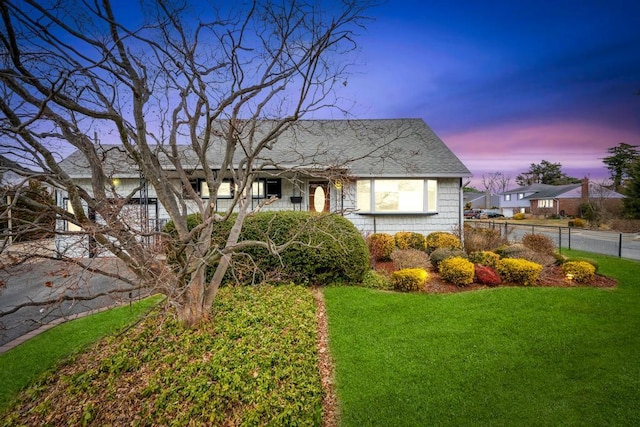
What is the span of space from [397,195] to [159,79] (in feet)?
30.9

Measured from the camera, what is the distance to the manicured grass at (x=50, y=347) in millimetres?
3553

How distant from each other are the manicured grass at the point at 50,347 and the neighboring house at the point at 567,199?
37811 mm

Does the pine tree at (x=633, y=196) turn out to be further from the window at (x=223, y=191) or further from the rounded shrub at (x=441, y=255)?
the window at (x=223, y=191)

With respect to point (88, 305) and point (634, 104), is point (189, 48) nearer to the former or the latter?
point (88, 305)

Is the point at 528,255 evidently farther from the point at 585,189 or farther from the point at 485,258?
the point at 585,189

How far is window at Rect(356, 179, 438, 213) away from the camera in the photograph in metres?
12.0

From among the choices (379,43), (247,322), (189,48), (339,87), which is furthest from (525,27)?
(247,322)

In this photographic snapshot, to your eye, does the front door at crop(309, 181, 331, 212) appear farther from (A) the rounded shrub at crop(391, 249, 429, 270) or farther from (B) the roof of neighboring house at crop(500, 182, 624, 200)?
(B) the roof of neighboring house at crop(500, 182, 624, 200)

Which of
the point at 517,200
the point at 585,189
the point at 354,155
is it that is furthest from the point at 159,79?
the point at 517,200

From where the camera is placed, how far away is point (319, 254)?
21.4 feet

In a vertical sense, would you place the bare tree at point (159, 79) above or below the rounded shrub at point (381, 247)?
above

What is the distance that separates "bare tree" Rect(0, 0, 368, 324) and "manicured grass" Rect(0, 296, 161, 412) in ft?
4.62

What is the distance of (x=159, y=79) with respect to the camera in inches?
199

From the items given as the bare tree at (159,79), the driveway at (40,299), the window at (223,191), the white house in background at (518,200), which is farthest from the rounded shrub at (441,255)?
the white house in background at (518,200)
